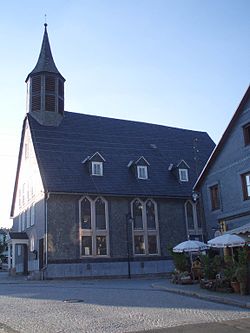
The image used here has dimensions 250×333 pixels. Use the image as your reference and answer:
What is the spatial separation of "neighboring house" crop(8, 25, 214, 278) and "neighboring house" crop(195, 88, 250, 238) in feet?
31.9

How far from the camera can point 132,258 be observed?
36.2m

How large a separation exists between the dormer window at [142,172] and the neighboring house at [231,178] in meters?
11.8

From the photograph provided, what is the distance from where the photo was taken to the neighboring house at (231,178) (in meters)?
24.6

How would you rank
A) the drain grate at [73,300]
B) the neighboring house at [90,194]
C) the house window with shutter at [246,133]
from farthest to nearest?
the neighboring house at [90,194] → the house window with shutter at [246,133] → the drain grate at [73,300]

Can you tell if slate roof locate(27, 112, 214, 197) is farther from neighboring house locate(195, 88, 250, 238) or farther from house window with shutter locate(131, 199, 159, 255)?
neighboring house locate(195, 88, 250, 238)

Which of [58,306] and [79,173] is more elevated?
[79,173]

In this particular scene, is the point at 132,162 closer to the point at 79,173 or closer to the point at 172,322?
the point at 79,173

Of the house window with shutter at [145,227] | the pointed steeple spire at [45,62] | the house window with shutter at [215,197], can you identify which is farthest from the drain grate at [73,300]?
the pointed steeple spire at [45,62]

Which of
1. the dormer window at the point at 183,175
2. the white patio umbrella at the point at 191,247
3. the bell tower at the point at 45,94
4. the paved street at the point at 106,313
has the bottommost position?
the paved street at the point at 106,313

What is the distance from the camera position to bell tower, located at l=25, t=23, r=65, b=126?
40.8 meters

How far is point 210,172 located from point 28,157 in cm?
1930

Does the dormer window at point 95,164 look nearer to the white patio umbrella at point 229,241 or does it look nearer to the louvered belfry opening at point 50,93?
the louvered belfry opening at point 50,93

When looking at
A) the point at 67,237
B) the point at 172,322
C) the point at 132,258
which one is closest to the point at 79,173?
the point at 67,237

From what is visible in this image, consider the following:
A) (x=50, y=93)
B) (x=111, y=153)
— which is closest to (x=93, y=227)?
(x=111, y=153)
